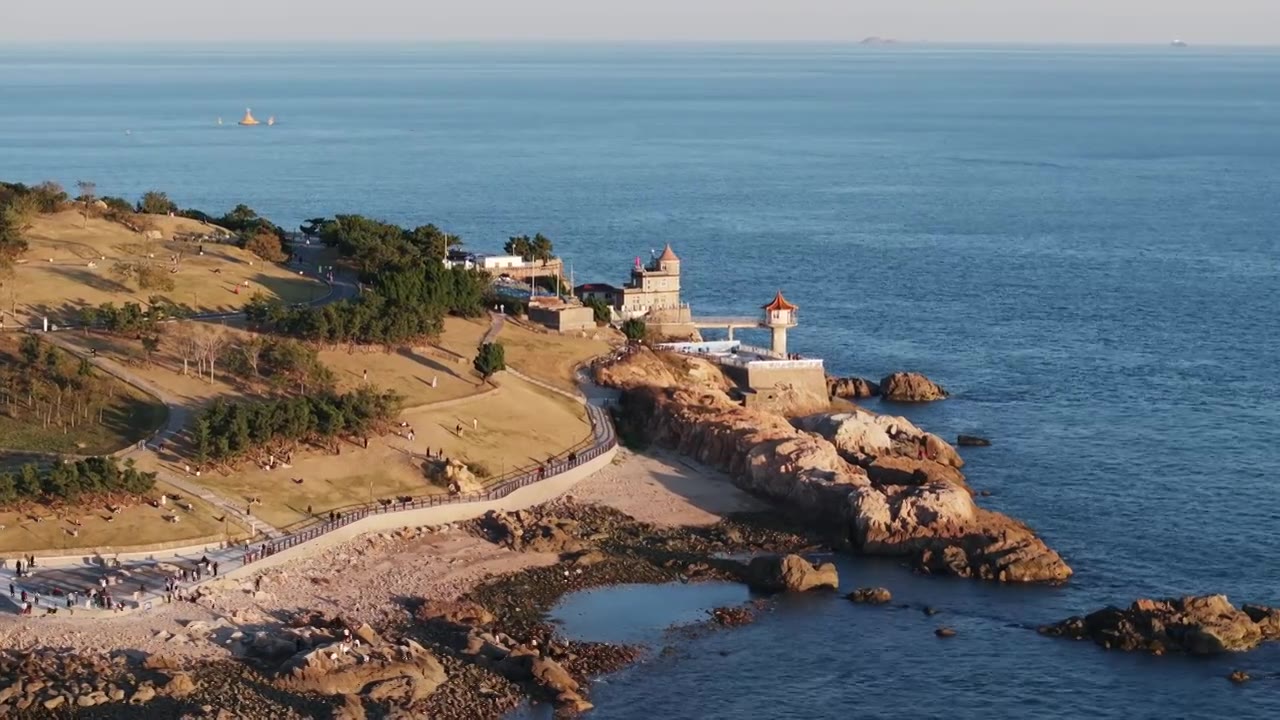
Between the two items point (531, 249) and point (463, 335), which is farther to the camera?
point (531, 249)

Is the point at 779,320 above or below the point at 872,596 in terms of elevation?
above

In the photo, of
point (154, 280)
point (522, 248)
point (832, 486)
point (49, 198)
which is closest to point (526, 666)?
point (832, 486)

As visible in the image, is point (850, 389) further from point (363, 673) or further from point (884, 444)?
point (363, 673)

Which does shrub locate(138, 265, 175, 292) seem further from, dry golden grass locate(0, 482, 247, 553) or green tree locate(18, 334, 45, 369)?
dry golden grass locate(0, 482, 247, 553)

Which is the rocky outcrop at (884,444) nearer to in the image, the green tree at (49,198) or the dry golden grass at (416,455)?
the dry golden grass at (416,455)

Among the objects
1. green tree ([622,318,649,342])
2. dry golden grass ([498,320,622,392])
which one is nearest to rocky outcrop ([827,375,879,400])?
green tree ([622,318,649,342])

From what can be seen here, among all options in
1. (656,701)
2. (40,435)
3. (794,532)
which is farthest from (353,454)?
(656,701)

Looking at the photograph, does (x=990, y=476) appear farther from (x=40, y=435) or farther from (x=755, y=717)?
(x=40, y=435)
